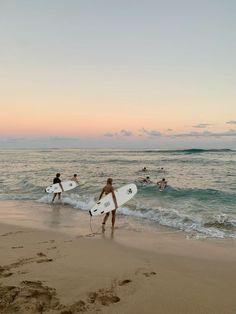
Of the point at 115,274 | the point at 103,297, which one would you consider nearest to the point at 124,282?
the point at 115,274

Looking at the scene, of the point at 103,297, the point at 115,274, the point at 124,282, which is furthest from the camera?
the point at 115,274

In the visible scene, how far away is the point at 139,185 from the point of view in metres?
23.6

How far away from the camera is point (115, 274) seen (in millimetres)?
6453

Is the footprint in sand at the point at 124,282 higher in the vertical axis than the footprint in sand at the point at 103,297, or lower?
lower

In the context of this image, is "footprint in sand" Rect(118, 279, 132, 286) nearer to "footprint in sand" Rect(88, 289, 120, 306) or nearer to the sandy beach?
the sandy beach

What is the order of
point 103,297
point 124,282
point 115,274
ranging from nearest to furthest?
point 103,297, point 124,282, point 115,274

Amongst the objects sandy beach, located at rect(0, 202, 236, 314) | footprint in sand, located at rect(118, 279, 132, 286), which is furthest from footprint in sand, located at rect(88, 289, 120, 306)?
footprint in sand, located at rect(118, 279, 132, 286)

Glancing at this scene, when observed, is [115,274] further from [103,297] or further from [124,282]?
[103,297]

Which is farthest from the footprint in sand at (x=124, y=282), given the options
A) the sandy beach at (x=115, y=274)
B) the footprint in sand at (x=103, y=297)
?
the footprint in sand at (x=103, y=297)

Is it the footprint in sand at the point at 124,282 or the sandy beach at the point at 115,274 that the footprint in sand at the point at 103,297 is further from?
the footprint in sand at the point at 124,282

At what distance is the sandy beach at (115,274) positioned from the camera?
506 cm

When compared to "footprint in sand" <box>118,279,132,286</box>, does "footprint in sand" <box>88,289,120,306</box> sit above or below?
above

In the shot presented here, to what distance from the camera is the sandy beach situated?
5062mm

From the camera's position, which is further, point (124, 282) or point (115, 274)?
point (115, 274)
